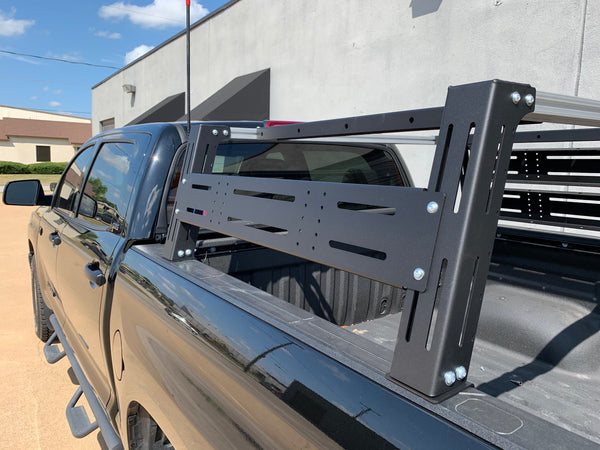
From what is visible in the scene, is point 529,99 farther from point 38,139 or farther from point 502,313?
point 38,139

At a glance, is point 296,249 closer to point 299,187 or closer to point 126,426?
point 299,187

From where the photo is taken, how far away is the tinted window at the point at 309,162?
2.49m

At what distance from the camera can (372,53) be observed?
7500mm

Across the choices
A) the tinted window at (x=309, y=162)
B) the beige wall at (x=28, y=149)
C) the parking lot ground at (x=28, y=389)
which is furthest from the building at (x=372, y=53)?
the beige wall at (x=28, y=149)

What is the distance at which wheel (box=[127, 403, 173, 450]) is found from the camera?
181cm

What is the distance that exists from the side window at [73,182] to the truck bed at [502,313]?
138 centimetres

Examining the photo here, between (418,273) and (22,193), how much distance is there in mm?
3388

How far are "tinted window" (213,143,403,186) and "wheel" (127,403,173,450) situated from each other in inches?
49.0

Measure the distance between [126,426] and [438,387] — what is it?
59.3 inches

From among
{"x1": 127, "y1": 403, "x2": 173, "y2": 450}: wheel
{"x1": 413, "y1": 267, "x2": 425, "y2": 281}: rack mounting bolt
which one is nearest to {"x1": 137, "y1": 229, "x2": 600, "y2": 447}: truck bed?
{"x1": 413, "y1": 267, "x2": 425, "y2": 281}: rack mounting bolt

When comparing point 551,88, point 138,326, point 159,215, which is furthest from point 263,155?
point 551,88

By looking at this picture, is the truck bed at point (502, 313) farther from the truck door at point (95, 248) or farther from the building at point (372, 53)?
the building at point (372, 53)

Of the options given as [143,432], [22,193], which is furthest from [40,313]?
[143,432]

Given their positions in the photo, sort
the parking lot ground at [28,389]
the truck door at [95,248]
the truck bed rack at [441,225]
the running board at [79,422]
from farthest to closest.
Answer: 1. the parking lot ground at [28,389]
2. the running board at [79,422]
3. the truck door at [95,248]
4. the truck bed rack at [441,225]
